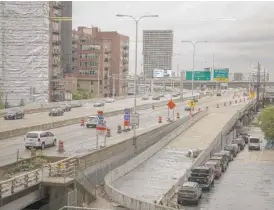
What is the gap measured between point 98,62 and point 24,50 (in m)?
39.6

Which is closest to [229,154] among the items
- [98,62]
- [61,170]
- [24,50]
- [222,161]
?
[222,161]

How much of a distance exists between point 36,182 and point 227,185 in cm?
1257

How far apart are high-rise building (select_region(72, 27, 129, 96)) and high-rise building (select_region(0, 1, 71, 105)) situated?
108ft

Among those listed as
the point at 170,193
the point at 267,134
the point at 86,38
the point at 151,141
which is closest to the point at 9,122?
the point at 151,141

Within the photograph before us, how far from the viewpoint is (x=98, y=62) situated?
11125 cm

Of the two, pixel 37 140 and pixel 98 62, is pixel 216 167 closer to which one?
pixel 37 140

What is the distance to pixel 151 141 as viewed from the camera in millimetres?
34375

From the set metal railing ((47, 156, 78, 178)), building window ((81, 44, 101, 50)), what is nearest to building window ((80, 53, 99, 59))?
building window ((81, 44, 101, 50))

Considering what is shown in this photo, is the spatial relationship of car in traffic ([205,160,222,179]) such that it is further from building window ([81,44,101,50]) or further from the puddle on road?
building window ([81,44,101,50])

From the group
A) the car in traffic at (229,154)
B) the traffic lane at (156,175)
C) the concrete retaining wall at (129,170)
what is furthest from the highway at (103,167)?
the car in traffic at (229,154)

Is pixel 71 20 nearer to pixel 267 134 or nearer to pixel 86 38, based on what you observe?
pixel 86 38

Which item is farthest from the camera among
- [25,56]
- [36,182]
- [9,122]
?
[25,56]

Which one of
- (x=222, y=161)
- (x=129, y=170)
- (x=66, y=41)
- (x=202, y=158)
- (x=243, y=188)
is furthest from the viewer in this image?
(x=66, y=41)

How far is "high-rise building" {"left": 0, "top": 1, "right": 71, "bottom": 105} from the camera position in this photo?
71500 mm
